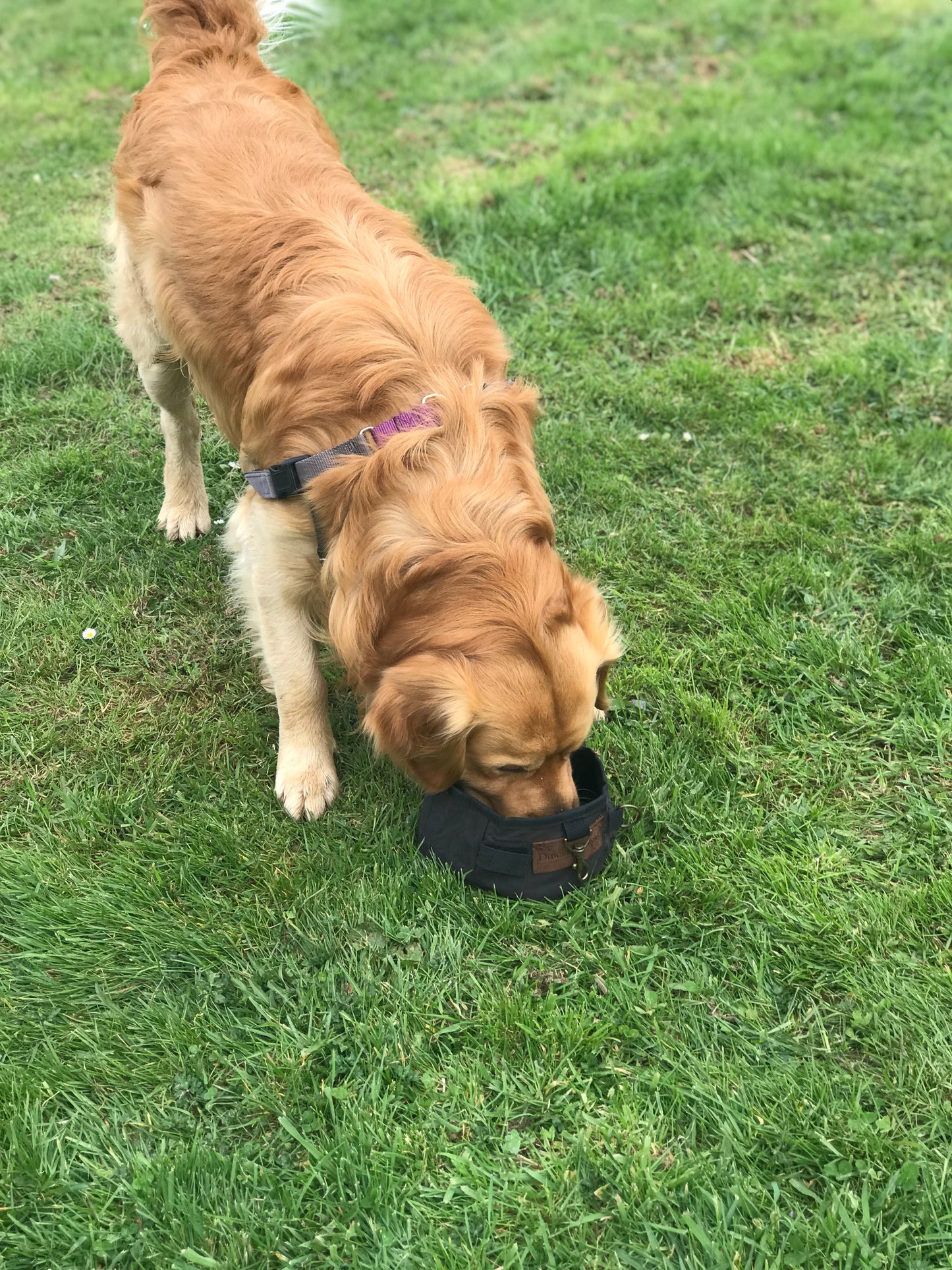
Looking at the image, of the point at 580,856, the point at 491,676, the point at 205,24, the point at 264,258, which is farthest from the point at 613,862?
the point at 205,24

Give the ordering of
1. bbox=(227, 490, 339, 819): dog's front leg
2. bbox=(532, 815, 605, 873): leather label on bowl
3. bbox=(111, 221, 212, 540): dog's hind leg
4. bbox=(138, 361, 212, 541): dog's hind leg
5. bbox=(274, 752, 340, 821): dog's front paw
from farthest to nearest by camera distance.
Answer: bbox=(138, 361, 212, 541): dog's hind leg < bbox=(111, 221, 212, 540): dog's hind leg < bbox=(274, 752, 340, 821): dog's front paw < bbox=(227, 490, 339, 819): dog's front leg < bbox=(532, 815, 605, 873): leather label on bowl

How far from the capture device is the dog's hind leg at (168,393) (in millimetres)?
3598

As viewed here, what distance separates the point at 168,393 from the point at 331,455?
64.8 inches

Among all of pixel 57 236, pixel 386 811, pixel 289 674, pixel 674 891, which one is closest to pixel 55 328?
pixel 57 236

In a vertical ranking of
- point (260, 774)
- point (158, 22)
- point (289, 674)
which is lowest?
point (260, 774)

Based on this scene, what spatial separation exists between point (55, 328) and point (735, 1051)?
15.9 ft

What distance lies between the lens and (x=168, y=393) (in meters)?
3.82

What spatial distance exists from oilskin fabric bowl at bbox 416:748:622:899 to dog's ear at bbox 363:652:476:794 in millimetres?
237

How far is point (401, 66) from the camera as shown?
26.3ft

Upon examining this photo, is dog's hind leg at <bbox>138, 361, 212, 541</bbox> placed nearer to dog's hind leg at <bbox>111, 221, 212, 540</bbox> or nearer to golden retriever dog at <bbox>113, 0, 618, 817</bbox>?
dog's hind leg at <bbox>111, 221, 212, 540</bbox>

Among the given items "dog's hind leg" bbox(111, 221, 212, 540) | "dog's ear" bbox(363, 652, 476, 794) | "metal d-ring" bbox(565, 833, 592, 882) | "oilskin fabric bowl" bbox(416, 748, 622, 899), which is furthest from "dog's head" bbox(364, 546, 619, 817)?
"dog's hind leg" bbox(111, 221, 212, 540)

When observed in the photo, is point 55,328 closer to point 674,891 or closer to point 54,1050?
point 54,1050

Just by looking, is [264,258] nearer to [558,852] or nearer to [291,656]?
[291,656]

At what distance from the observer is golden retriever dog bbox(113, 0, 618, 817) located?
230 cm
